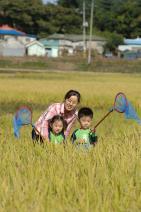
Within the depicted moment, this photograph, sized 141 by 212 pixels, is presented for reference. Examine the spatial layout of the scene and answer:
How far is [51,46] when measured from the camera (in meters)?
59.8

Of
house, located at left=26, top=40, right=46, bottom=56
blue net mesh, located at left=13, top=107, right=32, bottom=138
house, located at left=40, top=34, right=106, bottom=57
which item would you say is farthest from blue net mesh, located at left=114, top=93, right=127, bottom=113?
house, located at left=40, top=34, right=106, bottom=57

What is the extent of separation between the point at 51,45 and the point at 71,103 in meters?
54.1

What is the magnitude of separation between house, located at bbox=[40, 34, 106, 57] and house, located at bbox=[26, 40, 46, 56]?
102cm

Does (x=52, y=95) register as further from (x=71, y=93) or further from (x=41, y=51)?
(x=41, y=51)

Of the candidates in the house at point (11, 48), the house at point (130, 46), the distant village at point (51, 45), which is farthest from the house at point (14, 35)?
the house at point (130, 46)

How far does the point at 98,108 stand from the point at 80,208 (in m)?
10.7

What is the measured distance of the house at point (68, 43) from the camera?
57625 mm

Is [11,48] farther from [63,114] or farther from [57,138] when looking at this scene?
[57,138]

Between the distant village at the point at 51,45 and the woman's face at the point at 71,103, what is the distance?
48517mm

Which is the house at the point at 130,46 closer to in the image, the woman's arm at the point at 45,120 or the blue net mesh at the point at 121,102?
the blue net mesh at the point at 121,102

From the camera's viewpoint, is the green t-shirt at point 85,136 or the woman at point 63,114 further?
the woman at point 63,114

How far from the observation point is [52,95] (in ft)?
50.6

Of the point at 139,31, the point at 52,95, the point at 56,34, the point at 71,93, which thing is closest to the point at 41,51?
the point at 56,34

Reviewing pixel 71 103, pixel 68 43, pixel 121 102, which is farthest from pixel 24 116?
pixel 68 43
